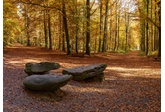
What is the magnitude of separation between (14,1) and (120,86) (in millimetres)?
14780

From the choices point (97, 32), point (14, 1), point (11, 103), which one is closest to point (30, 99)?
point (11, 103)

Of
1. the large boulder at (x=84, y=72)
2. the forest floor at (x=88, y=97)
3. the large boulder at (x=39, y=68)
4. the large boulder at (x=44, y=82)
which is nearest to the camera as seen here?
the forest floor at (x=88, y=97)

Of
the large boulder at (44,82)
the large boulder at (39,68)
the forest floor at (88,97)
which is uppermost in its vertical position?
the large boulder at (39,68)

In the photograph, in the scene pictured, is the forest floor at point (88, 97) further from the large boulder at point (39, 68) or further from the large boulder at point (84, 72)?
the large boulder at point (39, 68)

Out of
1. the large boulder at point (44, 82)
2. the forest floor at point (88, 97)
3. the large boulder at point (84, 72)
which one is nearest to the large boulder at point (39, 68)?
the forest floor at point (88, 97)

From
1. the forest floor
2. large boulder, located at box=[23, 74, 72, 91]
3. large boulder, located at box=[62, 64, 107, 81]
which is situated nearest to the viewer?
the forest floor

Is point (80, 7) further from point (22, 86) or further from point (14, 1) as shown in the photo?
point (22, 86)

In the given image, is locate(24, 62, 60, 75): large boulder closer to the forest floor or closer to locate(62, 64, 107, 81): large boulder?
the forest floor

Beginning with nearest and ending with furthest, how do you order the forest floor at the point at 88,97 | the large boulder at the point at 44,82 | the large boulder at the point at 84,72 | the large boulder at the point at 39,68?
the forest floor at the point at 88,97
the large boulder at the point at 44,82
the large boulder at the point at 39,68
the large boulder at the point at 84,72

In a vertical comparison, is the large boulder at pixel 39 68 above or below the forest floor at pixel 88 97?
above

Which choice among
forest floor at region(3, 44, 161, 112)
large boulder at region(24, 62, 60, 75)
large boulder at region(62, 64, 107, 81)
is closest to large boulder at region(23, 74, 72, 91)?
forest floor at region(3, 44, 161, 112)

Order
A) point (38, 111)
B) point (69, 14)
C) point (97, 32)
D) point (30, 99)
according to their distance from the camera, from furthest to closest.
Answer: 1. point (97, 32)
2. point (69, 14)
3. point (30, 99)
4. point (38, 111)

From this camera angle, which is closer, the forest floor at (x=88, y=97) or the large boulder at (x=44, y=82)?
the forest floor at (x=88, y=97)
